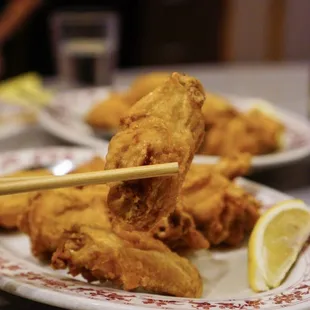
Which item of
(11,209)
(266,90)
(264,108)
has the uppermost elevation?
(11,209)

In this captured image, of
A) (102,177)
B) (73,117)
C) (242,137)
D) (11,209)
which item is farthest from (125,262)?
(73,117)

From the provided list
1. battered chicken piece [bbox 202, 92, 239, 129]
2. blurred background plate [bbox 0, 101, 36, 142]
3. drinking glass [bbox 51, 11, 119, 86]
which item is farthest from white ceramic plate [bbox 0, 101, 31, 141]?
battered chicken piece [bbox 202, 92, 239, 129]

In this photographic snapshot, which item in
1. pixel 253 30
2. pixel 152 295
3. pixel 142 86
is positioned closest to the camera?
pixel 152 295

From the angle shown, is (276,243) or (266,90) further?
(266,90)

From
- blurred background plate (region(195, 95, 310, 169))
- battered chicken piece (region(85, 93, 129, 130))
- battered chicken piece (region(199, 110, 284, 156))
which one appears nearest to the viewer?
blurred background plate (region(195, 95, 310, 169))

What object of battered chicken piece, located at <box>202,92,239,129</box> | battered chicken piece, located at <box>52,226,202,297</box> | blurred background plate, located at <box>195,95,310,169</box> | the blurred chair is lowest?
the blurred chair

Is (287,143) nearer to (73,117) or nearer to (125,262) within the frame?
(73,117)

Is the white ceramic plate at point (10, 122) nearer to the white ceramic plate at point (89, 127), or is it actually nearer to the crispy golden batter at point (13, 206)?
the white ceramic plate at point (89, 127)

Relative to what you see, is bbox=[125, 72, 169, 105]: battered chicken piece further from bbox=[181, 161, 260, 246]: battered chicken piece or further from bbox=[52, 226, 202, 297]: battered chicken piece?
bbox=[52, 226, 202, 297]: battered chicken piece
